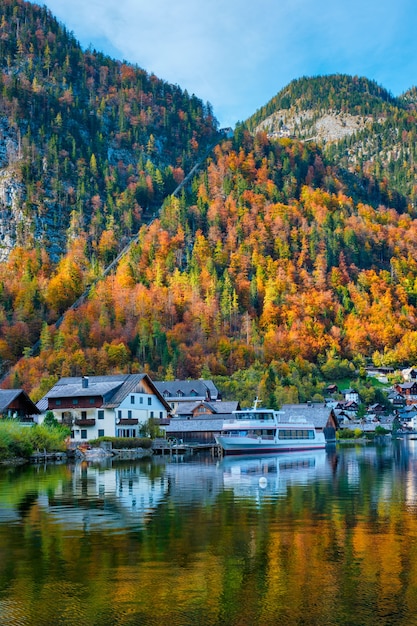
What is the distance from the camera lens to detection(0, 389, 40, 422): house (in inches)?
2750

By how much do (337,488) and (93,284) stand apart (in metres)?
152

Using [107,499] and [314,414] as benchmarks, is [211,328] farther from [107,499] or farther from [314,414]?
[107,499]

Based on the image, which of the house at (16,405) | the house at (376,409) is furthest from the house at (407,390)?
the house at (16,405)

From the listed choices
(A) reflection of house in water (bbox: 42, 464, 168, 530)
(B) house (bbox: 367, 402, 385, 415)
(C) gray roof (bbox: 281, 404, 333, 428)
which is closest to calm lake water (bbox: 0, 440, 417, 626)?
(A) reflection of house in water (bbox: 42, 464, 168, 530)

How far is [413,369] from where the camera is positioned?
17662 centimetres

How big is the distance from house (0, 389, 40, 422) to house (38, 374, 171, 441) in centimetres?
474

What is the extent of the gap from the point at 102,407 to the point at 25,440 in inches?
822

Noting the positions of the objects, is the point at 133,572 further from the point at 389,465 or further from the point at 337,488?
the point at 389,465

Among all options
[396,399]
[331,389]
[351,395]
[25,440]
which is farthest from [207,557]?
[396,399]

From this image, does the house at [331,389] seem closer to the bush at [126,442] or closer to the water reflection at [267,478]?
the bush at [126,442]

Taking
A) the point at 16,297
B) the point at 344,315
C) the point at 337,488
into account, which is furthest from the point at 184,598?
the point at 344,315

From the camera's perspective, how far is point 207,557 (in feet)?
57.5

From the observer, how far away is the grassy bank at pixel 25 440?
2090 inches

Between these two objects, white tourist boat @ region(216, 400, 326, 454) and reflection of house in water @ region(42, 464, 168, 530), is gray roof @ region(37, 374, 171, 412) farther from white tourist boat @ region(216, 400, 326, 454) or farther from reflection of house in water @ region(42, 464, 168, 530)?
reflection of house in water @ region(42, 464, 168, 530)
